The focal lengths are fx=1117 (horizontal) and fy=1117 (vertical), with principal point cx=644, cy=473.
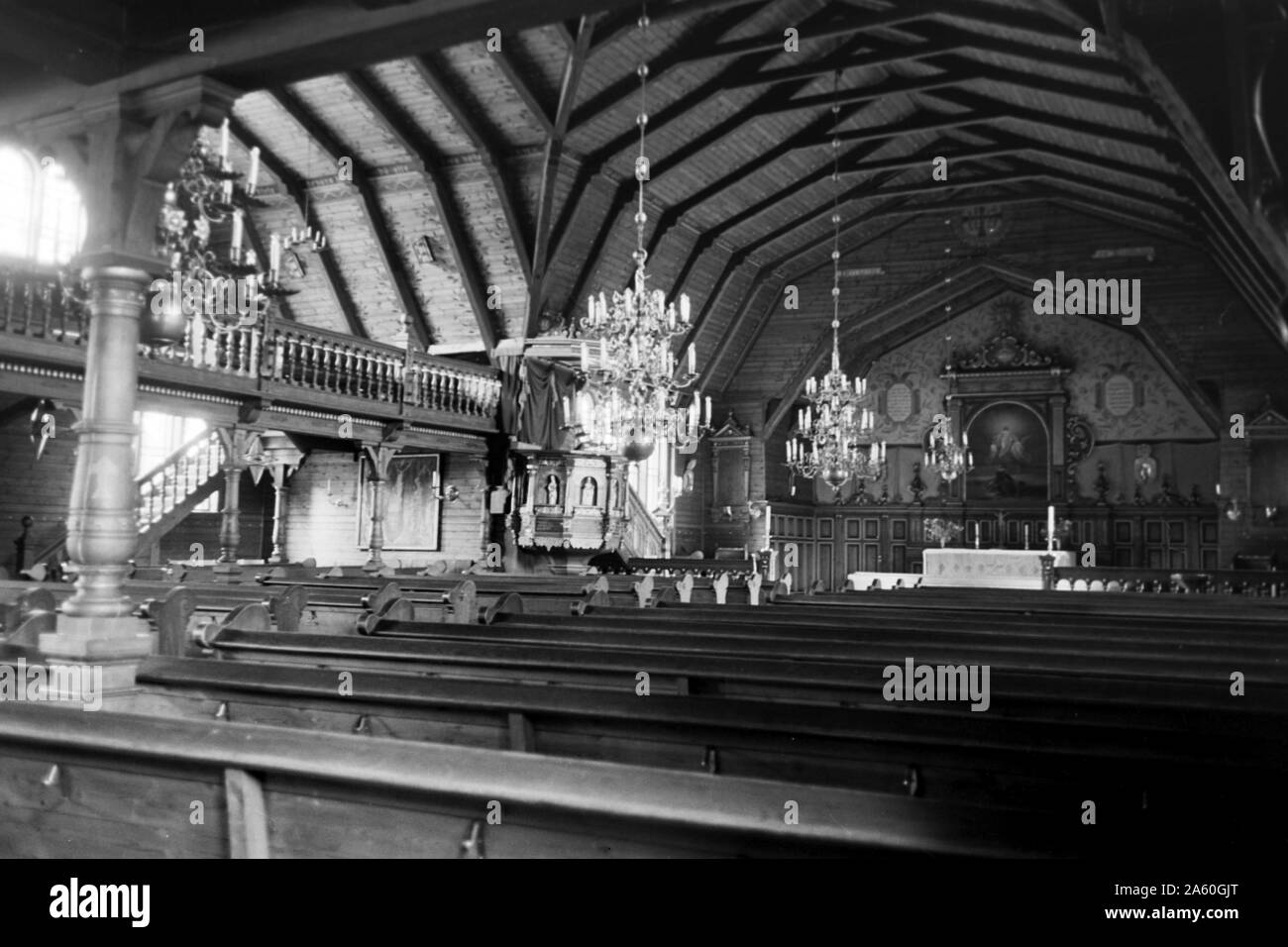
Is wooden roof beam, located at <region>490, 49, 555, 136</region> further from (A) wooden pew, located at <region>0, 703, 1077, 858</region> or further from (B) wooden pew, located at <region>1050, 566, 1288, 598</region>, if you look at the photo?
(A) wooden pew, located at <region>0, 703, 1077, 858</region>

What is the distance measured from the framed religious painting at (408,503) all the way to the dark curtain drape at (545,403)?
5.74 feet

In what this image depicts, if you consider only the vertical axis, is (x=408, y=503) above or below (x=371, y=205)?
below

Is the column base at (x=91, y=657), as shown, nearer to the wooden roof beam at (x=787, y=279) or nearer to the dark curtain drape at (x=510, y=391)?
the dark curtain drape at (x=510, y=391)

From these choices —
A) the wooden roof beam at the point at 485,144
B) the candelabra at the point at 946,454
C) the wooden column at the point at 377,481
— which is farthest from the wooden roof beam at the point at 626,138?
the candelabra at the point at 946,454

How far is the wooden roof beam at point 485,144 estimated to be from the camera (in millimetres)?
14023

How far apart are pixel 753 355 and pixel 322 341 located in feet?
33.7

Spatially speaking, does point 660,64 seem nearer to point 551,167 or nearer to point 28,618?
point 551,167

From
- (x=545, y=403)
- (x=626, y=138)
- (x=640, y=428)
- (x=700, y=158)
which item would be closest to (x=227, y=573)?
(x=640, y=428)

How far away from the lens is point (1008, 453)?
72.4 feet

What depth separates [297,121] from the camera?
49.9ft

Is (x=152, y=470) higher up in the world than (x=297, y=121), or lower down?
lower down

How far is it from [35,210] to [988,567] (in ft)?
50.7
